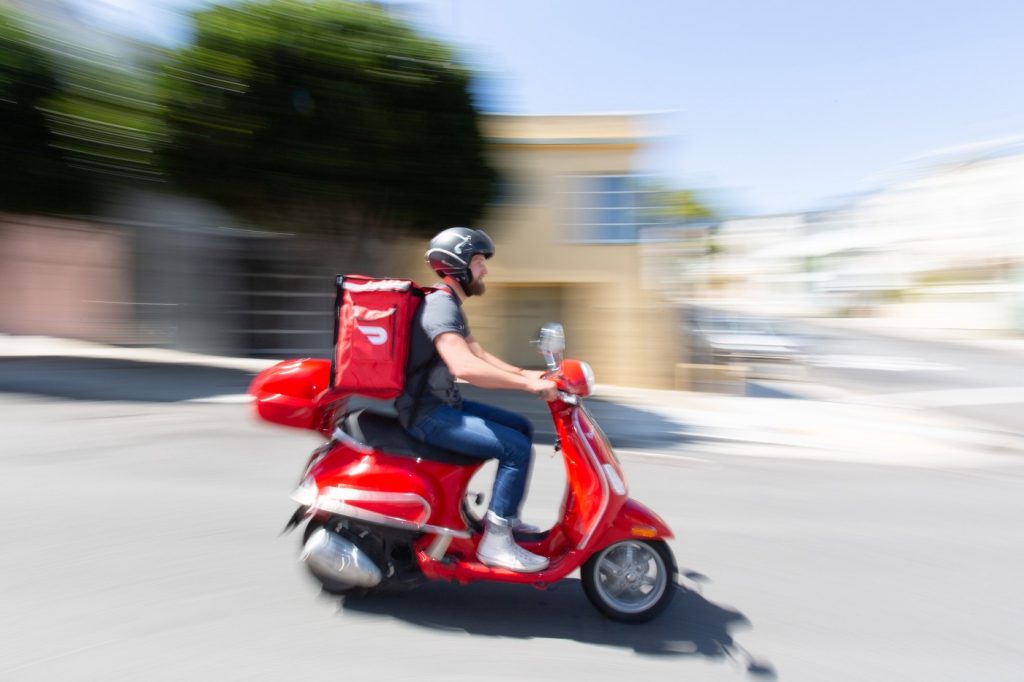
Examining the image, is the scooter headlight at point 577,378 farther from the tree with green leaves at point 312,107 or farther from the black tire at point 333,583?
the tree with green leaves at point 312,107

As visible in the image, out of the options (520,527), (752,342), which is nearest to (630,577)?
(520,527)

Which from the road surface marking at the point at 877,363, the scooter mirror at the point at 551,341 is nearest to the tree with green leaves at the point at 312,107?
the scooter mirror at the point at 551,341

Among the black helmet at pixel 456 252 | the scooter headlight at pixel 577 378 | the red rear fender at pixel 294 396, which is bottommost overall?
the red rear fender at pixel 294 396

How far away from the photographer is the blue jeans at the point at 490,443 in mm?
3461

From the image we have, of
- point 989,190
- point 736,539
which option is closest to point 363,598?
point 736,539

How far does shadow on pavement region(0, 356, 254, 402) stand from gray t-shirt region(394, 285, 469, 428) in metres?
6.60

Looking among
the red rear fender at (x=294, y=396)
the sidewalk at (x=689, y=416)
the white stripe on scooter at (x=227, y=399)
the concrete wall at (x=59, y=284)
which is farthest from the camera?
the concrete wall at (x=59, y=284)

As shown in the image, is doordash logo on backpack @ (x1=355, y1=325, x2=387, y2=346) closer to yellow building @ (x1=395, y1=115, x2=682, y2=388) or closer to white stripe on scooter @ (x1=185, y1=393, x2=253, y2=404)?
white stripe on scooter @ (x1=185, y1=393, x2=253, y2=404)

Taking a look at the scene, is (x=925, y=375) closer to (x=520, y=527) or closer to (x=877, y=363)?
(x=877, y=363)

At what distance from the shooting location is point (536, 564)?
3.47 metres

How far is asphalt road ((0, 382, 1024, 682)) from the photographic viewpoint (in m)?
3.17

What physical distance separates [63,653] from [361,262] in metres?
9.73

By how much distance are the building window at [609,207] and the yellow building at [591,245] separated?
0.7 inches

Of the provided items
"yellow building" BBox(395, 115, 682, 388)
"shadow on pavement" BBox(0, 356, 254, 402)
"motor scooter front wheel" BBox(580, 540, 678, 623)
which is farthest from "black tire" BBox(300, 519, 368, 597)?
"yellow building" BBox(395, 115, 682, 388)
